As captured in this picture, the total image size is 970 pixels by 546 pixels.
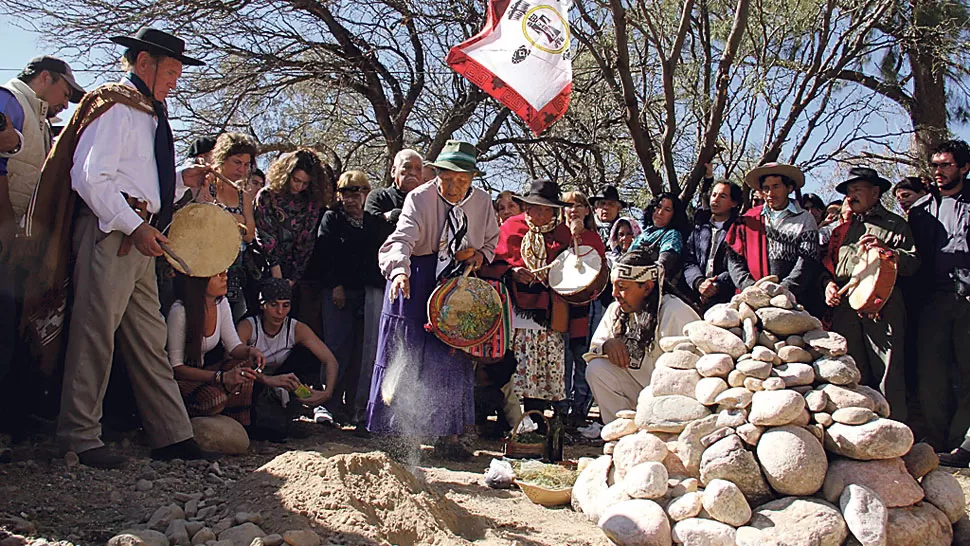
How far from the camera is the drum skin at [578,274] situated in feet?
18.0

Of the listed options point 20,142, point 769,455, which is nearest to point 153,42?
point 20,142

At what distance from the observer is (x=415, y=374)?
484 cm

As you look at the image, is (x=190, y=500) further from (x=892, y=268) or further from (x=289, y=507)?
(x=892, y=268)

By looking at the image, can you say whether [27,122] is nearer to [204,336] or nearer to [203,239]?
[203,239]

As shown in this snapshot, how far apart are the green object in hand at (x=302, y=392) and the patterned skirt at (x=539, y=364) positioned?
1.51m

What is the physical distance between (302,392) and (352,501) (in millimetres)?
1960

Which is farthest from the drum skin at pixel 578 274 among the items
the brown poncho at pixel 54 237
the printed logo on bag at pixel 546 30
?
the brown poncho at pixel 54 237

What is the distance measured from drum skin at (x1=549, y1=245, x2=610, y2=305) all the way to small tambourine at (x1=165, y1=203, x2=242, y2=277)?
222 centimetres

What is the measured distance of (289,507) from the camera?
3111mm

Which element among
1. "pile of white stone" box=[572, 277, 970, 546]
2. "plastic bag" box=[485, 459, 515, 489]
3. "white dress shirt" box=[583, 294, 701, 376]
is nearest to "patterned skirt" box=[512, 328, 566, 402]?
"white dress shirt" box=[583, 294, 701, 376]

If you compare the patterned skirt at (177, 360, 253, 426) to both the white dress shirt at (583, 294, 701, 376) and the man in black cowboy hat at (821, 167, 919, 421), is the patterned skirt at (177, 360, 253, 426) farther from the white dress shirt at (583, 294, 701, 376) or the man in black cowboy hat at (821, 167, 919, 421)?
the man in black cowboy hat at (821, 167, 919, 421)

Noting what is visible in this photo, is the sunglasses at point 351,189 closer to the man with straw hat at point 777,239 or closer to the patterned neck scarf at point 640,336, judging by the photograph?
the patterned neck scarf at point 640,336

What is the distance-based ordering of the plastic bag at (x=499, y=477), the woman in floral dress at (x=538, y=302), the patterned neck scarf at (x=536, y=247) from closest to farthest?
the plastic bag at (x=499, y=477) < the woman in floral dress at (x=538, y=302) < the patterned neck scarf at (x=536, y=247)

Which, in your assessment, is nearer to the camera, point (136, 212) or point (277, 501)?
point (277, 501)
